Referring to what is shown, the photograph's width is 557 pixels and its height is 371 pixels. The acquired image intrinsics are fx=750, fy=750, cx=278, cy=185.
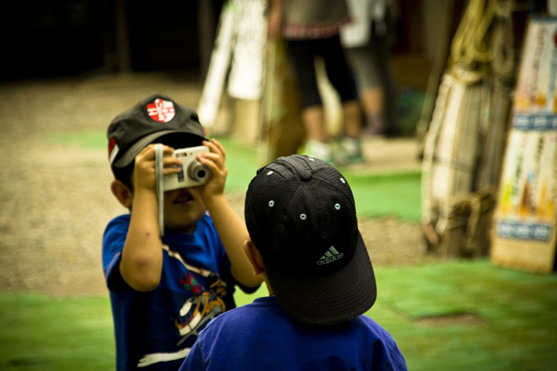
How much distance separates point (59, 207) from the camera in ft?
15.0

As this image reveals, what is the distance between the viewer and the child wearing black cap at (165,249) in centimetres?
152

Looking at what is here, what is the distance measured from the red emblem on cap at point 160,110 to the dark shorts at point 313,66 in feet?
11.2

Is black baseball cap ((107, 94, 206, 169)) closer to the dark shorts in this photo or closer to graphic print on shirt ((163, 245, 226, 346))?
graphic print on shirt ((163, 245, 226, 346))

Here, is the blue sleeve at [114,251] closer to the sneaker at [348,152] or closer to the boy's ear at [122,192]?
the boy's ear at [122,192]

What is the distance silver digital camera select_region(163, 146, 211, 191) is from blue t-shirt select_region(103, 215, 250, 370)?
0.13m

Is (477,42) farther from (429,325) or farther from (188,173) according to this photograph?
(188,173)

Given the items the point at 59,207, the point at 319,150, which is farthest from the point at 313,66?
the point at 59,207

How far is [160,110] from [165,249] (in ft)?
1.00

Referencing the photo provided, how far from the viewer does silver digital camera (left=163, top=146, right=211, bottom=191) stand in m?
1.56

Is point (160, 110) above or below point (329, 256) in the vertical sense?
above

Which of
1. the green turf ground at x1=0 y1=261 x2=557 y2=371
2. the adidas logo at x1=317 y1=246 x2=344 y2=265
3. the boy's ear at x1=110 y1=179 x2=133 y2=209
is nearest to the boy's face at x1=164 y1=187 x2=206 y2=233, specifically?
the boy's ear at x1=110 y1=179 x2=133 y2=209

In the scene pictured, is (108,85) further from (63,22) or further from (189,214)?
(189,214)

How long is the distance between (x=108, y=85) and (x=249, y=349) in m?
9.17

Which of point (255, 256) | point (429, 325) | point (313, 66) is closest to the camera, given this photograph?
point (255, 256)
